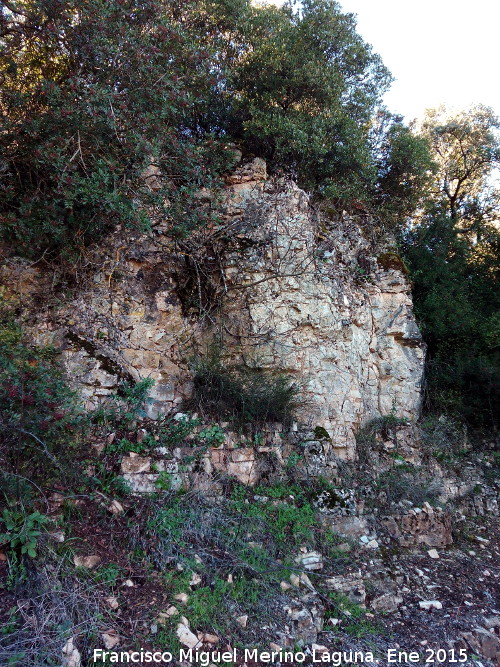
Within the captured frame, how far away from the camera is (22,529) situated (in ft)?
11.1

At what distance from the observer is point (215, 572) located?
4.00 m

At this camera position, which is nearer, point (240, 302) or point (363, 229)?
point (240, 302)

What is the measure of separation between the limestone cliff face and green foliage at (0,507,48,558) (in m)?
1.98

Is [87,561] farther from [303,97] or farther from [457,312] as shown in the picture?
[457,312]

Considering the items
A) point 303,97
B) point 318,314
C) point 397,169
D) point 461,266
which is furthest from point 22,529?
point 461,266

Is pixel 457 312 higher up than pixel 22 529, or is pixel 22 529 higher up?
pixel 457 312

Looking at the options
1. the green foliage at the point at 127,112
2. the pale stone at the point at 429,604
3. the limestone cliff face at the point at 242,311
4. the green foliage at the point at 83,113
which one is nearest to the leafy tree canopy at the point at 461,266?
the limestone cliff face at the point at 242,311

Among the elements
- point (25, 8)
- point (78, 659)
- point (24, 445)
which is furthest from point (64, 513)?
point (25, 8)

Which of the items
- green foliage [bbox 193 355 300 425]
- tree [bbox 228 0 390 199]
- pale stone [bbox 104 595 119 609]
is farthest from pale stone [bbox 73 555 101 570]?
tree [bbox 228 0 390 199]

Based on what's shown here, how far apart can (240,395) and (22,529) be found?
9.42ft

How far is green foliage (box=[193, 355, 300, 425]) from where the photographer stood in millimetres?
5641

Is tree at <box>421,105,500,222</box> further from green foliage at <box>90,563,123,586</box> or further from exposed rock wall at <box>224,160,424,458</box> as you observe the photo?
green foliage at <box>90,563,123,586</box>

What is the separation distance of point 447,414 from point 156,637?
7.14 meters

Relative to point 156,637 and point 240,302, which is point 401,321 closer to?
point 240,302
